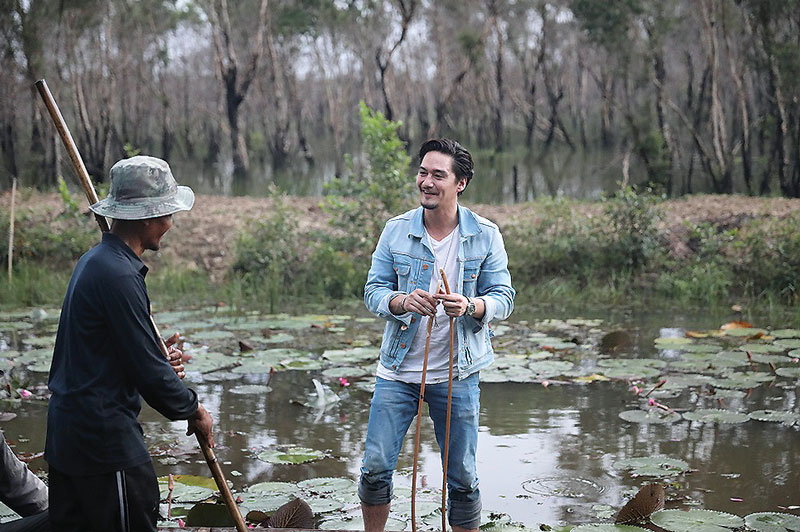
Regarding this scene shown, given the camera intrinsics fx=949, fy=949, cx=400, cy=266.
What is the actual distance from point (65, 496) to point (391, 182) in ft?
27.2

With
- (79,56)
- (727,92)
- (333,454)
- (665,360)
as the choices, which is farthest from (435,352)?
(727,92)

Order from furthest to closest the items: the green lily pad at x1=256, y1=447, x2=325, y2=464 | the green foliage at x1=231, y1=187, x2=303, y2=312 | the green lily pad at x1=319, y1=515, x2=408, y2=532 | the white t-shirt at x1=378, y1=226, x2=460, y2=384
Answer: the green foliage at x1=231, y1=187, x2=303, y2=312, the green lily pad at x1=256, y1=447, x2=325, y2=464, the green lily pad at x1=319, y1=515, x2=408, y2=532, the white t-shirt at x1=378, y1=226, x2=460, y2=384

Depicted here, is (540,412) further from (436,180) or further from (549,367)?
(436,180)

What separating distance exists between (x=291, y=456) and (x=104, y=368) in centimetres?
250

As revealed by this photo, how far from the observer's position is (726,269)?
410 inches

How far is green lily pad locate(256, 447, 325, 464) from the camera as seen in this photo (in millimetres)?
4945

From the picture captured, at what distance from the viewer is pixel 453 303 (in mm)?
3176

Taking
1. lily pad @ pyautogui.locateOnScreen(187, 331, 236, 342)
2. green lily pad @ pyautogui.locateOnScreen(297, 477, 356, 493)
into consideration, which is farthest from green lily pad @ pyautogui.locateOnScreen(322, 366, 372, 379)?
green lily pad @ pyautogui.locateOnScreen(297, 477, 356, 493)

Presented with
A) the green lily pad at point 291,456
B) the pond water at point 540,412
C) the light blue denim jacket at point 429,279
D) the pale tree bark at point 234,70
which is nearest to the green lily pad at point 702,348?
the pond water at point 540,412

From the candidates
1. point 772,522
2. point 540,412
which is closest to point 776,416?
point 540,412

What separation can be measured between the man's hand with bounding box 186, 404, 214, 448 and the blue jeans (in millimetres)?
678

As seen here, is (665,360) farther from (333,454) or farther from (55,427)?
(55,427)

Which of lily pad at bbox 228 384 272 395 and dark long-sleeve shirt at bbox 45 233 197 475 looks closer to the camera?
dark long-sleeve shirt at bbox 45 233 197 475

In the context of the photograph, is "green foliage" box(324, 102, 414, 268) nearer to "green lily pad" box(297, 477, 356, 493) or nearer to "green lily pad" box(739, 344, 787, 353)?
"green lily pad" box(739, 344, 787, 353)
